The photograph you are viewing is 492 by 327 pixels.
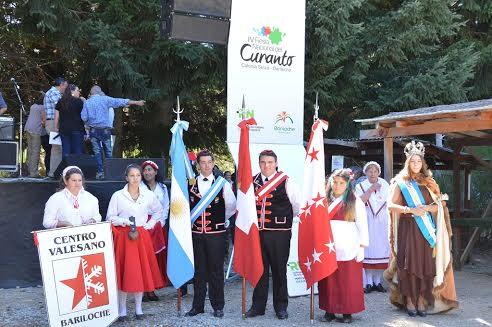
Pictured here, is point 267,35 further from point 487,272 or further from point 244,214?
point 487,272

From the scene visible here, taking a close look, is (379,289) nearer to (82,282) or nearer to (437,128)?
(437,128)

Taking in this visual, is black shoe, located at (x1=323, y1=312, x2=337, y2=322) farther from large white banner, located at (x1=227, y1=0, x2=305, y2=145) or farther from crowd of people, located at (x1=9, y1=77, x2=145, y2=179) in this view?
crowd of people, located at (x1=9, y1=77, x2=145, y2=179)

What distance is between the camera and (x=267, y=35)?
8320 mm

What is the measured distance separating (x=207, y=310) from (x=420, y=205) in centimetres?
267

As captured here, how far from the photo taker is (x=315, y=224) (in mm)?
6578

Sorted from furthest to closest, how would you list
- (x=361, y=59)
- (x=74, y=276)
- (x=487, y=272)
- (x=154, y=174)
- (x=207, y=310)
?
(x=361, y=59) < (x=487, y=272) < (x=154, y=174) < (x=207, y=310) < (x=74, y=276)

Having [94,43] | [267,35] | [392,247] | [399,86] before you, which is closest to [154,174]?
[267,35]

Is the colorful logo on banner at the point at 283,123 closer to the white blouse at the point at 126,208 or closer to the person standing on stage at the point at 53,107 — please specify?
the white blouse at the point at 126,208

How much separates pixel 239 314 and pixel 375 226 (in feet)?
8.42

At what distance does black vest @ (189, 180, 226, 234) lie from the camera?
6688 millimetres

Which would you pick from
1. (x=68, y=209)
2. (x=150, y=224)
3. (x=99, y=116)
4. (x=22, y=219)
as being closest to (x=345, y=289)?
(x=150, y=224)

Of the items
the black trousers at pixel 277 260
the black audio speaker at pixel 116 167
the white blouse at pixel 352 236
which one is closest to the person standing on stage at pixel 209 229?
the black trousers at pixel 277 260

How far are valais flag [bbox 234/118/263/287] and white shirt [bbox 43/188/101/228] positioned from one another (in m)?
1.55

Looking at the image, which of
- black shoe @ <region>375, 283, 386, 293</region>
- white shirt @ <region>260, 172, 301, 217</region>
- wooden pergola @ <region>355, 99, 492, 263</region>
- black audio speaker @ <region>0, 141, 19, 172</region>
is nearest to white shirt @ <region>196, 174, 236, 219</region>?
white shirt @ <region>260, 172, 301, 217</region>
